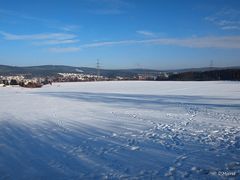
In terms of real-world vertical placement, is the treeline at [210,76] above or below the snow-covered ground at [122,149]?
above

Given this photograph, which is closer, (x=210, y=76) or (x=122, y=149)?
Answer: (x=122, y=149)

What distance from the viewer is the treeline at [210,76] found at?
236ft

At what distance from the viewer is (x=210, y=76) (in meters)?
76.9

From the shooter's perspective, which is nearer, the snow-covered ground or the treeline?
Result: the snow-covered ground

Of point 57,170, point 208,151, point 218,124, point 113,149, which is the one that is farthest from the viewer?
point 218,124

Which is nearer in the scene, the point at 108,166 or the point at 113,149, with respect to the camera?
the point at 108,166

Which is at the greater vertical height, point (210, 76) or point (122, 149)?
point (210, 76)

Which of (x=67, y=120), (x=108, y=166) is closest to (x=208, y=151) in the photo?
(x=108, y=166)

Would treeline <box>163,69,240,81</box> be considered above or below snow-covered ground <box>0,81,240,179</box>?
above

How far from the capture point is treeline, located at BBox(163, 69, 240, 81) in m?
71.9

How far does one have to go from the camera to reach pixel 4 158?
28.9 ft

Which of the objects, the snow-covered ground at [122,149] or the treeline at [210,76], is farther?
the treeline at [210,76]

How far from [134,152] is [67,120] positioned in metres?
7.54

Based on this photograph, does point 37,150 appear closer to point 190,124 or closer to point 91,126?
point 91,126
